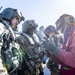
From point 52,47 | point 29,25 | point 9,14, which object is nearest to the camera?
point 52,47

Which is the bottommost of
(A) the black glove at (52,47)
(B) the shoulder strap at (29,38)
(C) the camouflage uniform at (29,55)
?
(C) the camouflage uniform at (29,55)

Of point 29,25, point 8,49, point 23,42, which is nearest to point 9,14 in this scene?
point 23,42

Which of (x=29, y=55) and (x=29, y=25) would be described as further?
(x=29, y=25)

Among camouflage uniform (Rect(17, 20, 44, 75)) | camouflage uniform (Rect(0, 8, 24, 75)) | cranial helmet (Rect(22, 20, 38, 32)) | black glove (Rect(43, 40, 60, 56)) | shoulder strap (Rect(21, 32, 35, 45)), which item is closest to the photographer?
camouflage uniform (Rect(0, 8, 24, 75))

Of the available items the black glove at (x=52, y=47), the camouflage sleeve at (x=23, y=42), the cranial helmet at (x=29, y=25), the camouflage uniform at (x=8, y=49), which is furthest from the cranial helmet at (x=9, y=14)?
the black glove at (x=52, y=47)

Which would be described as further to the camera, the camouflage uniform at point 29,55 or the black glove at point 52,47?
the camouflage uniform at point 29,55

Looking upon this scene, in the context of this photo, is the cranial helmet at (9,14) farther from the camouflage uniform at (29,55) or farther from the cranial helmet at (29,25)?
the cranial helmet at (29,25)

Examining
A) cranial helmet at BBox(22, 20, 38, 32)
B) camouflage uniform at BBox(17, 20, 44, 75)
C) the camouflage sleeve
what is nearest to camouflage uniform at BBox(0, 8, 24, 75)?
camouflage uniform at BBox(17, 20, 44, 75)

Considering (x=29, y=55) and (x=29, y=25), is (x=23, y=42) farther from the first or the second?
(x=29, y=25)

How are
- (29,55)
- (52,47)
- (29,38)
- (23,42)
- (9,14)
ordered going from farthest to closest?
(29,38) → (23,42) → (29,55) → (9,14) → (52,47)

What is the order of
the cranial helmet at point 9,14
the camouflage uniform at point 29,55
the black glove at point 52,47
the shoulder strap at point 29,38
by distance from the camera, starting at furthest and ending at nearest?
the shoulder strap at point 29,38
the camouflage uniform at point 29,55
the cranial helmet at point 9,14
the black glove at point 52,47

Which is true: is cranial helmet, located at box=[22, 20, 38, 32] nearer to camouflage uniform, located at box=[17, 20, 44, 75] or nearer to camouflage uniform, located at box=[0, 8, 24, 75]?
camouflage uniform, located at box=[17, 20, 44, 75]

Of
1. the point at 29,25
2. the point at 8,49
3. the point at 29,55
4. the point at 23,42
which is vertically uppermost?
the point at 29,25

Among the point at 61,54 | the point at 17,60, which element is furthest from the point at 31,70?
the point at 61,54
